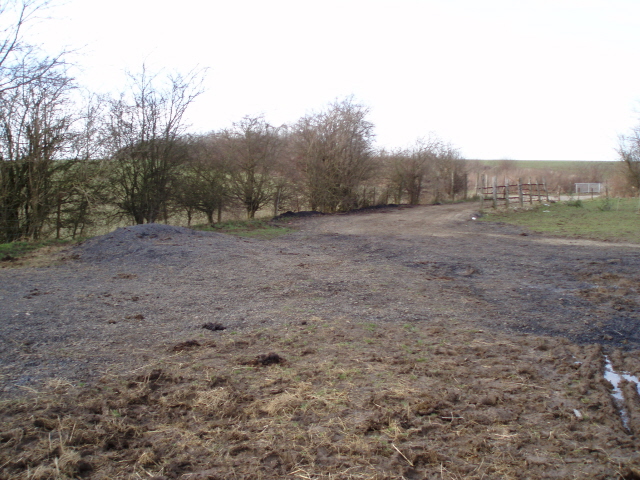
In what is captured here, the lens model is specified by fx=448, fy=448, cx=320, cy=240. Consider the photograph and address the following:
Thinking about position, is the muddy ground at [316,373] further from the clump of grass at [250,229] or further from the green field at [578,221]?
the green field at [578,221]

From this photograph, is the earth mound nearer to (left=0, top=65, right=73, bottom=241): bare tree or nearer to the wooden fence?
(left=0, top=65, right=73, bottom=241): bare tree

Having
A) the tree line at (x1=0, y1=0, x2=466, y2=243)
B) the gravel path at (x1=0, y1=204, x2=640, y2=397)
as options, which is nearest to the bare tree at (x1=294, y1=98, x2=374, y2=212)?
the tree line at (x1=0, y1=0, x2=466, y2=243)

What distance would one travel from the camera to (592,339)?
4461mm

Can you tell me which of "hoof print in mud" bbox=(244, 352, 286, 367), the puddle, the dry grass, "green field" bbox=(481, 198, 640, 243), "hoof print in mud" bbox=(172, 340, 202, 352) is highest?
"green field" bbox=(481, 198, 640, 243)

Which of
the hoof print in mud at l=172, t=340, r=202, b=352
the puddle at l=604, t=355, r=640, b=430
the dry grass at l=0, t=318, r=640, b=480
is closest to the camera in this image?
the dry grass at l=0, t=318, r=640, b=480

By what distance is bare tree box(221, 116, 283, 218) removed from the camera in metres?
17.4

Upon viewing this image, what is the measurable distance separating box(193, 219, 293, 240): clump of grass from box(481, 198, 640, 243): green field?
8.36 m

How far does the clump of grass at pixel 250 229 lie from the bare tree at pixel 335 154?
6.28 meters

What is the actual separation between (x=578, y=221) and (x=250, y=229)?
12214mm

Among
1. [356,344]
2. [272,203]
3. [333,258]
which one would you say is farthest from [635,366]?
[272,203]

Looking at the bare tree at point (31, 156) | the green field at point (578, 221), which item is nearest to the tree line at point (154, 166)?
the bare tree at point (31, 156)

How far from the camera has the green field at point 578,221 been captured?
13.2 meters

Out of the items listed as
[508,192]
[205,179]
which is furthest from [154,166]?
[508,192]

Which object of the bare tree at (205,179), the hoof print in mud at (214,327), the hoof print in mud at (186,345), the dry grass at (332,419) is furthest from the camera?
the bare tree at (205,179)
